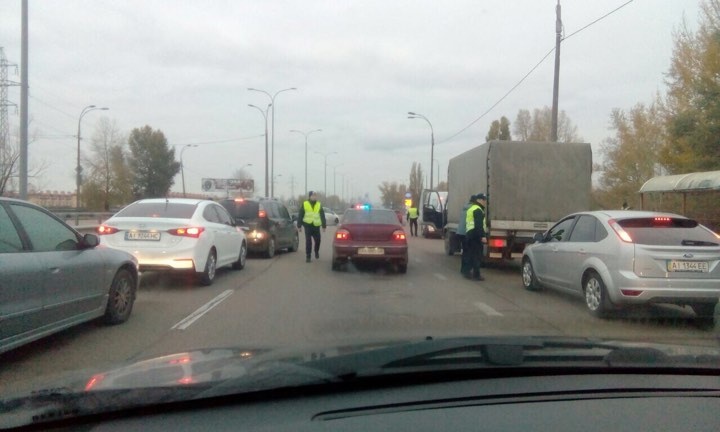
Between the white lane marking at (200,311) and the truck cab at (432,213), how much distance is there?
19083 millimetres

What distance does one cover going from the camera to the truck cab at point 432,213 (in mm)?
28688

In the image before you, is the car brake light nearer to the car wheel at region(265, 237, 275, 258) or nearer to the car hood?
the car wheel at region(265, 237, 275, 258)

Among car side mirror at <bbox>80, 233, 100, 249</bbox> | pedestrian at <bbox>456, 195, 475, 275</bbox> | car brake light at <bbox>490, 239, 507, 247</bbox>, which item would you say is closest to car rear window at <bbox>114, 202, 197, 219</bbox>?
car side mirror at <bbox>80, 233, 100, 249</bbox>

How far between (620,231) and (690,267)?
0.94 meters

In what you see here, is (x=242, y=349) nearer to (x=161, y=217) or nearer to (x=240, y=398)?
(x=240, y=398)

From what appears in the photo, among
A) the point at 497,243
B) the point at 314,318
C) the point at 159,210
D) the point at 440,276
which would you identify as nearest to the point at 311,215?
the point at 440,276

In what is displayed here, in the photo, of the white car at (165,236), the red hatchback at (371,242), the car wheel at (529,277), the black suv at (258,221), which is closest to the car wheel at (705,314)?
the car wheel at (529,277)

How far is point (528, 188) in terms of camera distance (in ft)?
45.1

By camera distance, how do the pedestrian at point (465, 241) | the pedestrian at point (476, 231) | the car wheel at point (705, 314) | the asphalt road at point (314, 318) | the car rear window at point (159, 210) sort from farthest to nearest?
the pedestrian at point (465, 241), the pedestrian at point (476, 231), the car rear window at point (159, 210), the car wheel at point (705, 314), the asphalt road at point (314, 318)

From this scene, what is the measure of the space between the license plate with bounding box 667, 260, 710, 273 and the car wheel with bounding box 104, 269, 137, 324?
6.93 metres

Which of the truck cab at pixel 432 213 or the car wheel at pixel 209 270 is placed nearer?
the car wheel at pixel 209 270

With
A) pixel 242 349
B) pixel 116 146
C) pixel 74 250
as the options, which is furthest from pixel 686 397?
pixel 116 146

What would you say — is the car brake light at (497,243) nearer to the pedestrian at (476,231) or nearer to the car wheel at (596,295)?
the pedestrian at (476,231)

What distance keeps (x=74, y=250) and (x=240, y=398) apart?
481cm
